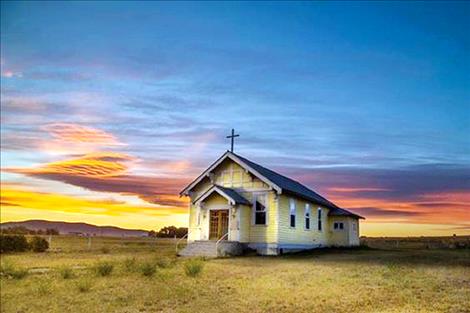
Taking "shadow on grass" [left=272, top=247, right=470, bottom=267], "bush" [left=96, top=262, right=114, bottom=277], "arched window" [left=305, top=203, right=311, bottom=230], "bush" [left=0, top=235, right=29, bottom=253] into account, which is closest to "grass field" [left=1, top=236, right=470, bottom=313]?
"bush" [left=96, top=262, right=114, bottom=277]

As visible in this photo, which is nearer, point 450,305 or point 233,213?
point 450,305

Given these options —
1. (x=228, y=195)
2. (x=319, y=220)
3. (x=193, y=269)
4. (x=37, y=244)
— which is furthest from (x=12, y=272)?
(x=319, y=220)

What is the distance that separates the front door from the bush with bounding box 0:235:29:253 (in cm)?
1242

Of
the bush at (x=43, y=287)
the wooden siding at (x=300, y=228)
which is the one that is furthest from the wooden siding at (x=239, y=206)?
the bush at (x=43, y=287)

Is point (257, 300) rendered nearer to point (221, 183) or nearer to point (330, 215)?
point (221, 183)

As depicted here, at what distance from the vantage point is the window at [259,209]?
27939mm

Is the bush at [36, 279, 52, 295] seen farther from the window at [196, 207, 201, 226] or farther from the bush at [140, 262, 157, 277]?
the window at [196, 207, 201, 226]

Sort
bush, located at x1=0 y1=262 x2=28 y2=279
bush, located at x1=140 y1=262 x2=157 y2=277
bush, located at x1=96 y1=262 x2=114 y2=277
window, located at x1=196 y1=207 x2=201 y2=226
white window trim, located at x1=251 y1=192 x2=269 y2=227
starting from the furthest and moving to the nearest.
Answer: window, located at x1=196 y1=207 x2=201 y2=226 < white window trim, located at x1=251 y1=192 x2=269 y2=227 < bush, located at x1=140 y1=262 x2=157 y2=277 < bush, located at x1=96 y1=262 x2=114 y2=277 < bush, located at x1=0 y1=262 x2=28 y2=279

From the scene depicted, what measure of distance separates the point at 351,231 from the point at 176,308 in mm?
31677

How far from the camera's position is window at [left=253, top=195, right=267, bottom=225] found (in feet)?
91.7

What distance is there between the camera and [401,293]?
38.1 ft

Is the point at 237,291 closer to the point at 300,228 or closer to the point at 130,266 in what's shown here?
the point at 130,266

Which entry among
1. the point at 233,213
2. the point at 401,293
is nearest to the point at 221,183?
the point at 233,213

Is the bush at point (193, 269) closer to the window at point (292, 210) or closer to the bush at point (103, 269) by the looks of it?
the bush at point (103, 269)
